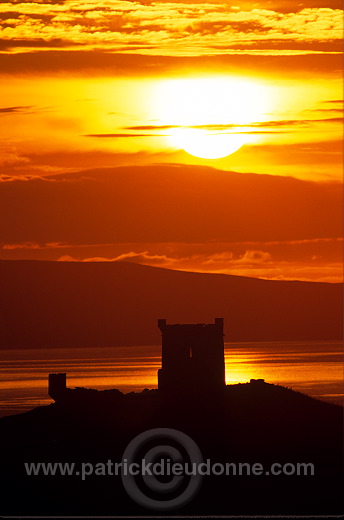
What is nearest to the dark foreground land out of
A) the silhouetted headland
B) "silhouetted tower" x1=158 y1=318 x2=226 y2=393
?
the silhouetted headland

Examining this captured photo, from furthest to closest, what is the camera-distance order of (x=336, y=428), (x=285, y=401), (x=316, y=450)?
(x=285, y=401) < (x=336, y=428) < (x=316, y=450)

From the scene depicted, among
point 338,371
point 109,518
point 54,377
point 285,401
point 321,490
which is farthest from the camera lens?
point 338,371

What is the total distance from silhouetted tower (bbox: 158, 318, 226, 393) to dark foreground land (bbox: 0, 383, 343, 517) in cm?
59

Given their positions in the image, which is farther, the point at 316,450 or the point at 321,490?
the point at 316,450

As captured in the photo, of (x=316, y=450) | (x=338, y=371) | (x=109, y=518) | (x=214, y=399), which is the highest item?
(x=338, y=371)

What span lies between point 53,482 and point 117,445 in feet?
13.9

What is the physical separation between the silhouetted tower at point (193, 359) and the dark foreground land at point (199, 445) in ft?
1.93

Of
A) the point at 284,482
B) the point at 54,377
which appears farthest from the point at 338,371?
the point at 284,482

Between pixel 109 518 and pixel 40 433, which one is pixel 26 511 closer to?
pixel 109 518

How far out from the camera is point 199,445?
4000 centimetres

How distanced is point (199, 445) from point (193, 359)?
639cm

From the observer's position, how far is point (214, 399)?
45.4m

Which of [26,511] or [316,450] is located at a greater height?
[316,450]

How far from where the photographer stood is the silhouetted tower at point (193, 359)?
45938 millimetres
